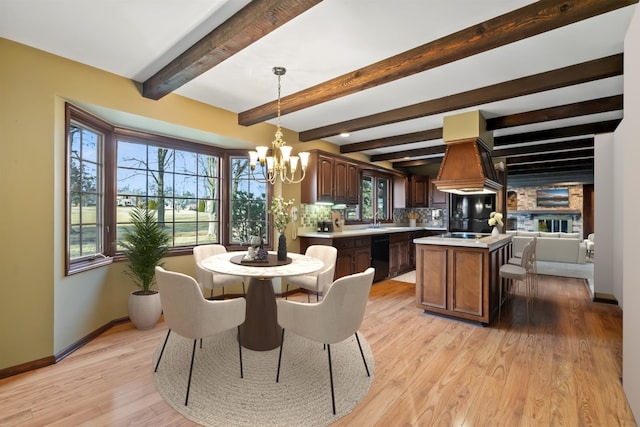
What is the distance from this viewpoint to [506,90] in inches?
119

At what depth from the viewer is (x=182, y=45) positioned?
2393mm

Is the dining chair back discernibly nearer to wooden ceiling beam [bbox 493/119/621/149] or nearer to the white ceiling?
the white ceiling

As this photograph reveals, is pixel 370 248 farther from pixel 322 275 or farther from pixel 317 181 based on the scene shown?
pixel 322 275

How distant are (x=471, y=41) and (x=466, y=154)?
2032 millimetres

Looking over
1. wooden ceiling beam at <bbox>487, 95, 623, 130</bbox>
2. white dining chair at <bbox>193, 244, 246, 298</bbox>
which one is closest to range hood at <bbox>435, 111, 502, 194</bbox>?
wooden ceiling beam at <bbox>487, 95, 623, 130</bbox>

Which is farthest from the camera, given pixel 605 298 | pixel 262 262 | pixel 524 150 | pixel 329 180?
pixel 524 150

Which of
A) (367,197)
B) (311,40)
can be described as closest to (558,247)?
(367,197)

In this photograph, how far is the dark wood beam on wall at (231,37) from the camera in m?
1.75

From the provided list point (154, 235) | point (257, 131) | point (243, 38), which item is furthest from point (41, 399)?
point (257, 131)

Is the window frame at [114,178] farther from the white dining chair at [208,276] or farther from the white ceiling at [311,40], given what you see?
the white ceiling at [311,40]

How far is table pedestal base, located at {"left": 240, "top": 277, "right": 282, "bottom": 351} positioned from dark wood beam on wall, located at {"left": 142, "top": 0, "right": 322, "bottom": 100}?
1814 mm

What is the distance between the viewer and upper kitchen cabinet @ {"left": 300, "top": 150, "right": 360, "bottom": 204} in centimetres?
486

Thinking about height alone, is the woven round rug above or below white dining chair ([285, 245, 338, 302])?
below

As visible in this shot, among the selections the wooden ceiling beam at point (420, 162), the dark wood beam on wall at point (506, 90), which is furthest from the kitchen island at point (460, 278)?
the wooden ceiling beam at point (420, 162)
